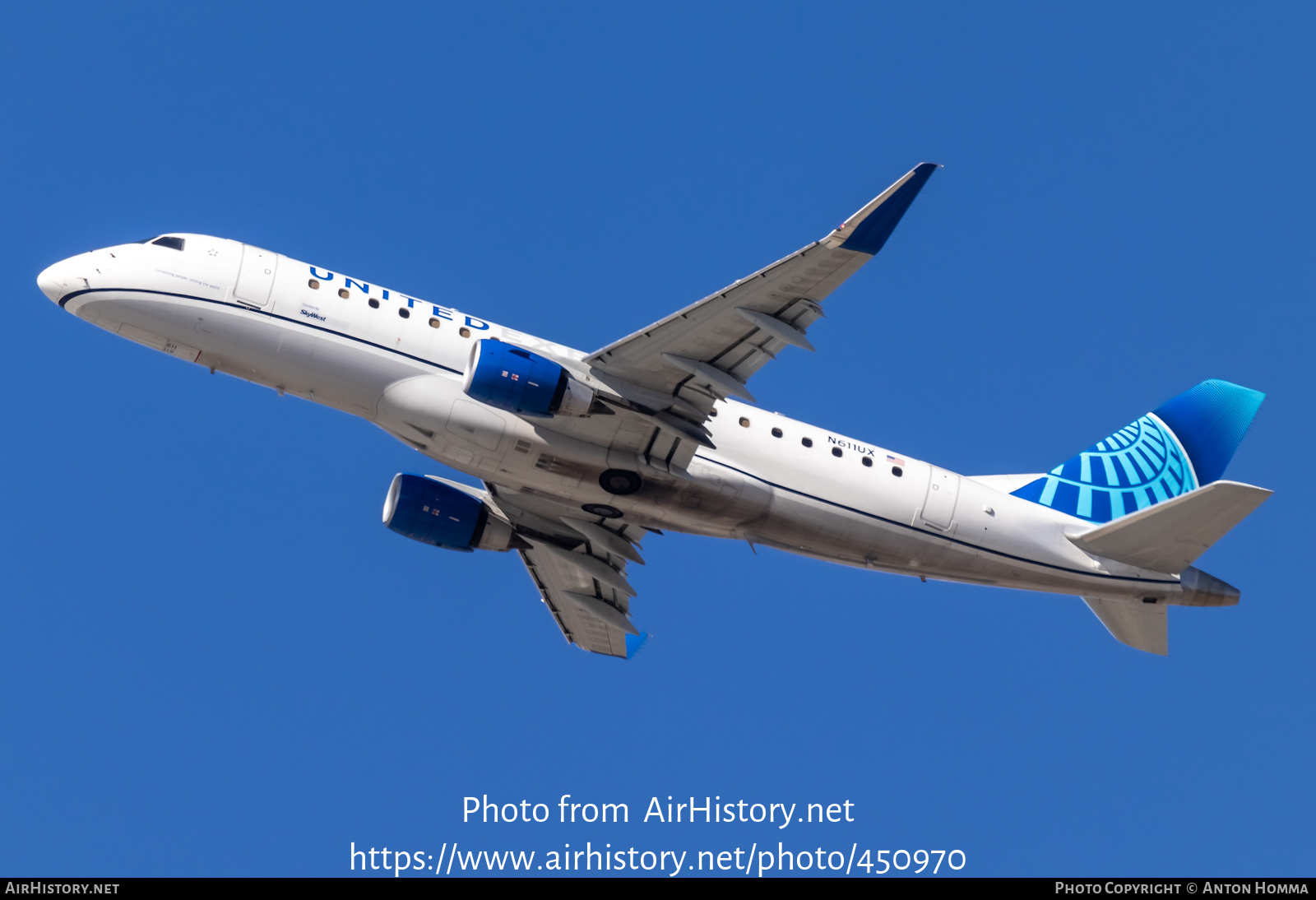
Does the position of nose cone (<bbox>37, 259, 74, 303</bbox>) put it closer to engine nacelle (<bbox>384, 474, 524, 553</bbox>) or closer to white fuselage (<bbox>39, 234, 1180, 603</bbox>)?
white fuselage (<bbox>39, 234, 1180, 603</bbox>)

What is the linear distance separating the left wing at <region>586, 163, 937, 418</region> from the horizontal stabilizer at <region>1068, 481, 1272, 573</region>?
11.7 meters

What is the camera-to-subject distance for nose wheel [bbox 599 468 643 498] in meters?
32.3

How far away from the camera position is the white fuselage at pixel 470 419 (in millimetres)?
31172

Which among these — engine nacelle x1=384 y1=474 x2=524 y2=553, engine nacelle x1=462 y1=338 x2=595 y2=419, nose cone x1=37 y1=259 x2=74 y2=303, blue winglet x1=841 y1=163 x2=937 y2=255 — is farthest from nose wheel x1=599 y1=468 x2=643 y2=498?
nose cone x1=37 y1=259 x2=74 y2=303

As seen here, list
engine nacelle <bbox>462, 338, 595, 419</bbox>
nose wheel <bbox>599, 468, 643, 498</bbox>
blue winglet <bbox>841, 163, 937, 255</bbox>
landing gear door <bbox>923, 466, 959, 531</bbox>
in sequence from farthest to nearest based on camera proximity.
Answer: landing gear door <bbox>923, 466, 959, 531</bbox>
nose wheel <bbox>599, 468, 643, 498</bbox>
engine nacelle <bbox>462, 338, 595, 419</bbox>
blue winglet <bbox>841, 163, 937, 255</bbox>

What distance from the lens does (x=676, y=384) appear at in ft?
102

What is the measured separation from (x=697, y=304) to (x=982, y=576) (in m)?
12.0

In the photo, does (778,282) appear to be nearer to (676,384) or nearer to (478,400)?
(676,384)

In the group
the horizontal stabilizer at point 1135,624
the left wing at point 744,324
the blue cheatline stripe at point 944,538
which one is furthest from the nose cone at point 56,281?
the horizontal stabilizer at point 1135,624

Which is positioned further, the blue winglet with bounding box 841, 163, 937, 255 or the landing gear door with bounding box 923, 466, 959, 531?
the landing gear door with bounding box 923, 466, 959, 531

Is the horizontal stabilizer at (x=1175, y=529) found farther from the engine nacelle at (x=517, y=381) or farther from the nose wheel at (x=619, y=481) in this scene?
the engine nacelle at (x=517, y=381)

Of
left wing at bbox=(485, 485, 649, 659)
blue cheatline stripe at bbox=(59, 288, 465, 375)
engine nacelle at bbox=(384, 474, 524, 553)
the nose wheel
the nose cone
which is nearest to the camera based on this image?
blue cheatline stripe at bbox=(59, 288, 465, 375)

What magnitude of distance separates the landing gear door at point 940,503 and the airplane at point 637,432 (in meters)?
0.06

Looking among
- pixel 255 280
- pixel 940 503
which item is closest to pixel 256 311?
pixel 255 280
